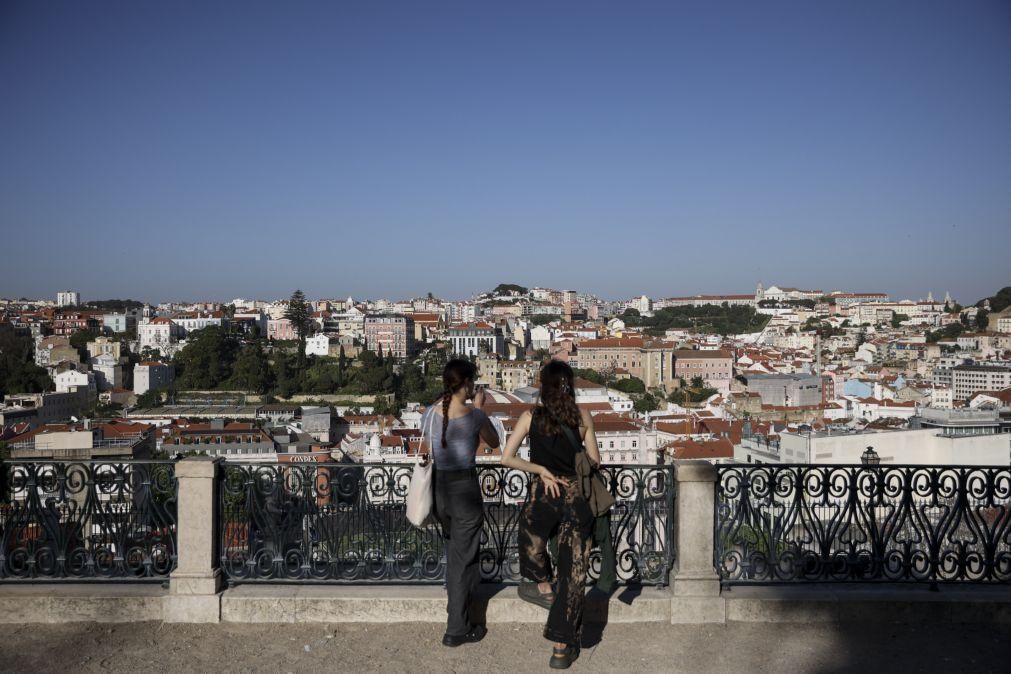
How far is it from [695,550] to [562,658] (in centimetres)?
96

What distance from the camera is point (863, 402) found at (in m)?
58.6

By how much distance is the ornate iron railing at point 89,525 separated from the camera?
4262 millimetres

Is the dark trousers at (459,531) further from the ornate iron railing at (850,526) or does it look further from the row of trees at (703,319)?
the row of trees at (703,319)

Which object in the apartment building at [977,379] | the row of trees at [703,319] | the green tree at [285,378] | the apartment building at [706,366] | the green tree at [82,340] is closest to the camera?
the apartment building at [977,379]

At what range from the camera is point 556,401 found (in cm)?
344

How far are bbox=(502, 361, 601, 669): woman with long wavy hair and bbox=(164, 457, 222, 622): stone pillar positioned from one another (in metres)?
1.66

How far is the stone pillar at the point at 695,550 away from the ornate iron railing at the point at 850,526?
0.12m

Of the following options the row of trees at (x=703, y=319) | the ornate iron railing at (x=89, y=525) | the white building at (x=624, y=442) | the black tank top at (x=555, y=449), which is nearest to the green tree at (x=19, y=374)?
the white building at (x=624, y=442)

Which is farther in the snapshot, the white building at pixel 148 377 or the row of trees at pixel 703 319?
the row of trees at pixel 703 319

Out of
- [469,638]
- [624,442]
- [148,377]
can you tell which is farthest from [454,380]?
[148,377]

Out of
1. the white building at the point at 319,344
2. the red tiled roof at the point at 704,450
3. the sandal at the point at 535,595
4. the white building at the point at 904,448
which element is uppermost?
the sandal at the point at 535,595

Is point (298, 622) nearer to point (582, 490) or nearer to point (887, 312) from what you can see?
point (582, 490)

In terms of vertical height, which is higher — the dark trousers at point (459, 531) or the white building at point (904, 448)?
the dark trousers at point (459, 531)

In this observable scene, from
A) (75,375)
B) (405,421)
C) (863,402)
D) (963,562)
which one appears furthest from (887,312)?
(963,562)
